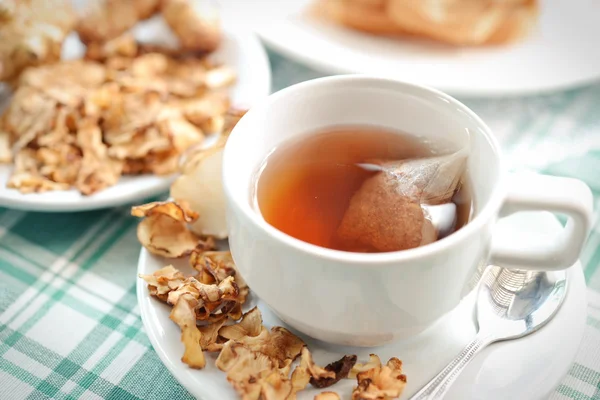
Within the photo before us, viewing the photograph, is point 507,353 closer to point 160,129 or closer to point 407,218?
point 407,218

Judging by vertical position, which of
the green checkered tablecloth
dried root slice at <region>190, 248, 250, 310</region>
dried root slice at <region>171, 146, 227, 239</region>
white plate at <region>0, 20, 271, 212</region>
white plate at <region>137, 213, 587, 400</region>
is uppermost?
dried root slice at <region>171, 146, 227, 239</region>

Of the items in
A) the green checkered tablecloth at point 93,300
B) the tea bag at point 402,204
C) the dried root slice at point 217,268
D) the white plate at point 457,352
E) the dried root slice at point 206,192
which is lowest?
the green checkered tablecloth at point 93,300

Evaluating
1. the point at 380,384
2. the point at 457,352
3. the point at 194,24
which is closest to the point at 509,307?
the point at 457,352

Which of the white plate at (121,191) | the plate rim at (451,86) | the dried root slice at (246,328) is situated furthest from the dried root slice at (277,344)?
the plate rim at (451,86)

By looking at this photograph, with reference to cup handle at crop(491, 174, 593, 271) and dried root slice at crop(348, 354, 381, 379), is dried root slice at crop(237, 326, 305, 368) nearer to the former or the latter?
dried root slice at crop(348, 354, 381, 379)

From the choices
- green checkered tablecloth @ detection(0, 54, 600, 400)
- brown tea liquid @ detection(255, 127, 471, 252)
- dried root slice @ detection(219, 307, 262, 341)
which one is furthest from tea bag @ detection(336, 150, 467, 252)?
green checkered tablecloth @ detection(0, 54, 600, 400)

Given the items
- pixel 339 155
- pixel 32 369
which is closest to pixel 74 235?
pixel 32 369

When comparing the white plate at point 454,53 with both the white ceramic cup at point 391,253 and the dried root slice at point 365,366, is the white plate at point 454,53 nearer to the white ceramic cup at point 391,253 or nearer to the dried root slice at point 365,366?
the white ceramic cup at point 391,253
